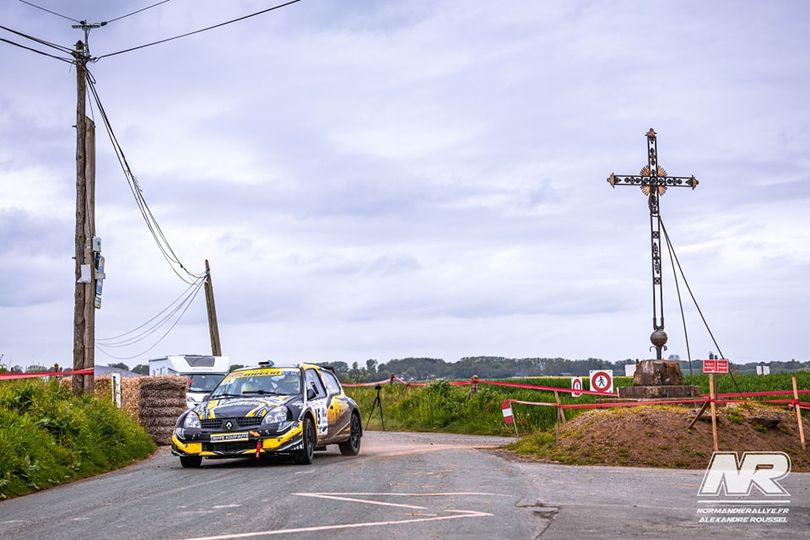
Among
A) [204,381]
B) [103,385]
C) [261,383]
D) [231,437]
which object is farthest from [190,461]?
[204,381]

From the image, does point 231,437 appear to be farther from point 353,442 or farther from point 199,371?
point 199,371

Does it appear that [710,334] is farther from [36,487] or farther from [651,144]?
[36,487]

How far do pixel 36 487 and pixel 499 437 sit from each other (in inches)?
669

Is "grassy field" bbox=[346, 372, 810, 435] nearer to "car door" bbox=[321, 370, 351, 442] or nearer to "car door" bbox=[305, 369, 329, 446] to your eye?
"car door" bbox=[321, 370, 351, 442]

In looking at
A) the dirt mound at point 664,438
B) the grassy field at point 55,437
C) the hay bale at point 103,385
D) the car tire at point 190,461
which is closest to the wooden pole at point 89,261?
the grassy field at point 55,437

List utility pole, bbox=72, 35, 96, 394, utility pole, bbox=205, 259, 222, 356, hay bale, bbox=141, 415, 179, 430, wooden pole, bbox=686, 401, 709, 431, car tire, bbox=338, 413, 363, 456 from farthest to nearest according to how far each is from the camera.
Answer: utility pole, bbox=205, 259, 222, 356 → hay bale, bbox=141, 415, 179, 430 → utility pole, bbox=72, 35, 96, 394 → car tire, bbox=338, 413, 363, 456 → wooden pole, bbox=686, 401, 709, 431

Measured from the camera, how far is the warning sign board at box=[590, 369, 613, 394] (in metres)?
25.5

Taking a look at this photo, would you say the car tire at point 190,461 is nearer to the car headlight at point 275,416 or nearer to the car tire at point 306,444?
the car headlight at point 275,416

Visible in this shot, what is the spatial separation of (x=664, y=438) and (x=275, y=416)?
7.01 meters

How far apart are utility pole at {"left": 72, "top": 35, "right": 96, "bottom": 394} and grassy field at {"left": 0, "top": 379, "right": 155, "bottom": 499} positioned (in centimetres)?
166

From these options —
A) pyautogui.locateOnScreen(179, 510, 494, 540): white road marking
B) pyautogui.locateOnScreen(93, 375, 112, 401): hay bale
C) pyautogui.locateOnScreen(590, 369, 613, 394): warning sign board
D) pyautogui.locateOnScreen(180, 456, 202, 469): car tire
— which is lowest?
pyautogui.locateOnScreen(179, 510, 494, 540): white road marking

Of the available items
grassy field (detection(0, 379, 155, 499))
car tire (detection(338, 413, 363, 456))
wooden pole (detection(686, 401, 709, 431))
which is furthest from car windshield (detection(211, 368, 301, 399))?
wooden pole (detection(686, 401, 709, 431))

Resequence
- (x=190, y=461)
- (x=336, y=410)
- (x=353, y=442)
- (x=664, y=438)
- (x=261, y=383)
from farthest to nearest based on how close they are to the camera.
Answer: (x=353, y=442) → (x=336, y=410) → (x=664, y=438) → (x=261, y=383) → (x=190, y=461)

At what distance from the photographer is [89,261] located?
72.2 feet
